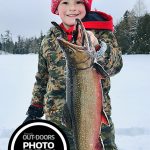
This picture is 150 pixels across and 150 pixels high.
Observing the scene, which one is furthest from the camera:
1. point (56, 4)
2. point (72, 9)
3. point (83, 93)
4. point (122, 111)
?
point (122, 111)

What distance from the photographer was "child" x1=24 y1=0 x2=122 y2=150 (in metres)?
2.46

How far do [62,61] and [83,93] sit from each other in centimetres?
76

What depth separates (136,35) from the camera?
27.9 metres

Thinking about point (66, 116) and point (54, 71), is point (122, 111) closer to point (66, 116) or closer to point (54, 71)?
point (54, 71)

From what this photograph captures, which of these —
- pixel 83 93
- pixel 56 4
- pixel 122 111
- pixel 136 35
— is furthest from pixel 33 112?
pixel 136 35

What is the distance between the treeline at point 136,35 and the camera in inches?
1052

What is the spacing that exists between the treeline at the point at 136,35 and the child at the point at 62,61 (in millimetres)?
23378

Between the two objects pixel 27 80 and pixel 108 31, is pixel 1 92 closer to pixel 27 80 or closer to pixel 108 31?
pixel 27 80

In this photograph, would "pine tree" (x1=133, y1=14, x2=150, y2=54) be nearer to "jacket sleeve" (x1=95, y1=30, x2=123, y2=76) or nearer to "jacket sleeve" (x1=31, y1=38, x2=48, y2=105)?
"jacket sleeve" (x1=31, y1=38, x2=48, y2=105)

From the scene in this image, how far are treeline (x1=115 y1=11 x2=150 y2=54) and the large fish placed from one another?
2429cm

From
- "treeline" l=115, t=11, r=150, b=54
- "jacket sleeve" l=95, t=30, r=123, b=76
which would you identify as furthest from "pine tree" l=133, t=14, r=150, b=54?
"jacket sleeve" l=95, t=30, r=123, b=76

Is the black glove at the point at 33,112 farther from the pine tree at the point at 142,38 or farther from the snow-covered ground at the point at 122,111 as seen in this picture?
the pine tree at the point at 142,38

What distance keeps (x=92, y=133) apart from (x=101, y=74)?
0.24 m

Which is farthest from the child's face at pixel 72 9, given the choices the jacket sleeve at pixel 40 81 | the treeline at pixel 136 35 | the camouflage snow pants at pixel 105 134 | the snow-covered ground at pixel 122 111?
the treeline at pixel 136 35
